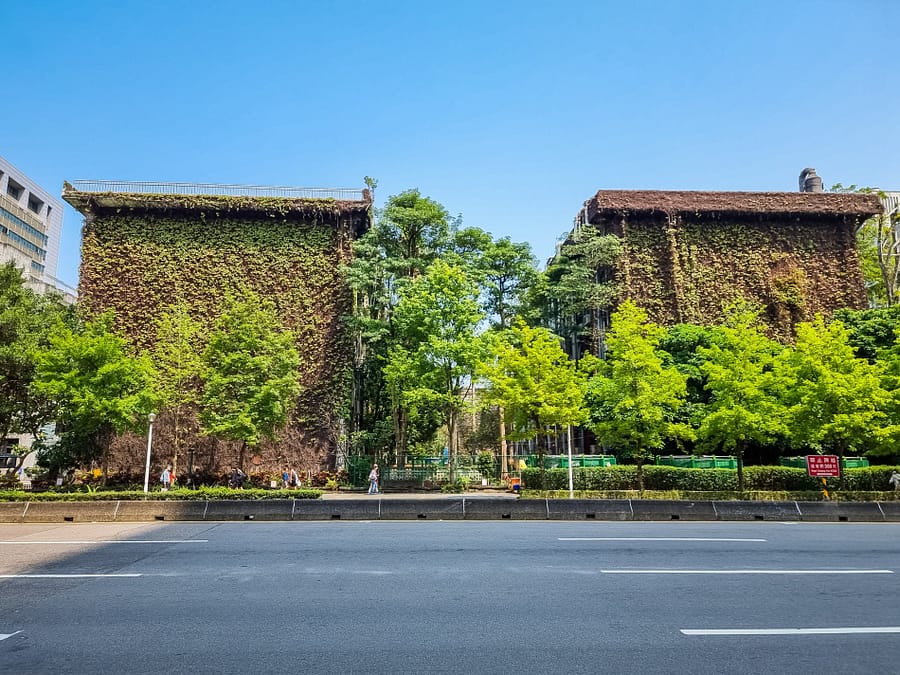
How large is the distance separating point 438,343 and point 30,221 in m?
59.9

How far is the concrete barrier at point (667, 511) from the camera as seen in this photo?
17.3 m

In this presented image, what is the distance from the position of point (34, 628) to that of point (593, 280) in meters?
36.0

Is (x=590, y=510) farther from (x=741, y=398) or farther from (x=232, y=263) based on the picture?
(x=232, y=263)

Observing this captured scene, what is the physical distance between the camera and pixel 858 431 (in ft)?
79.0

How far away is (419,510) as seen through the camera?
17531mm

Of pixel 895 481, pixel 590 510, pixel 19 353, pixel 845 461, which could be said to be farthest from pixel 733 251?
pixel 19 353

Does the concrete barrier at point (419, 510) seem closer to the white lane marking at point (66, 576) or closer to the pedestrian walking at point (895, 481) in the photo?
the white lane marking at point (66, 576)

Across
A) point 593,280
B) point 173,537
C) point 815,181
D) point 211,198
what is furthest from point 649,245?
point 173,537

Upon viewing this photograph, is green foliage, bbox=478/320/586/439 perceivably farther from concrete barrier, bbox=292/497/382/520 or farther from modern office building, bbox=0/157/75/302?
modern office building, bbox=0/157/75/302

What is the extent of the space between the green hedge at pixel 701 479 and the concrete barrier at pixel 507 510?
8.45 metres

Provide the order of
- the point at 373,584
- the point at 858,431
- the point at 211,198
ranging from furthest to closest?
1. the point at 211,198
2. the point at 858,431
3. the point at 373,584

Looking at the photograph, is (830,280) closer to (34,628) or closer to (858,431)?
(858,431)

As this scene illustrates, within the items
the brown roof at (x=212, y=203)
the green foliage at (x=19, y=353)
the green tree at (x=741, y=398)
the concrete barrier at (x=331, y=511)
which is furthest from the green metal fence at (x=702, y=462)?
the green foliage at (x=19, y=353)

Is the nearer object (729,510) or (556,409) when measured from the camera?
(729,510)
